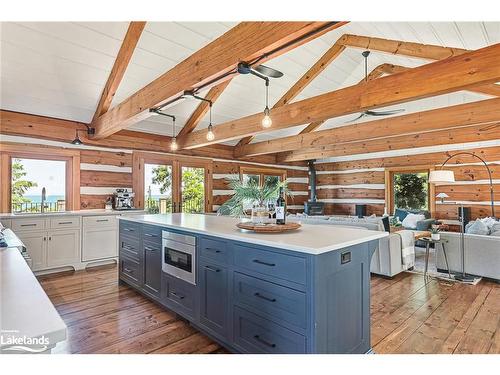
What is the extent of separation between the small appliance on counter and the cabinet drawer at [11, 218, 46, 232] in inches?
47.4

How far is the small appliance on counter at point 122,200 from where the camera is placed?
17.1ft

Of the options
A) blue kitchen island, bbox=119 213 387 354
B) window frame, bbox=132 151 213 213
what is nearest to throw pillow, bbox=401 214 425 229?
window frame, bbox=132 151 213 213

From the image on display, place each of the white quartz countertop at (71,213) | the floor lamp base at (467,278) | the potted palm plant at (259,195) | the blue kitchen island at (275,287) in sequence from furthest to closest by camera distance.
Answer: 1. the white quartz countertop at (71,213)
2. the floor lamp base at (467,278)
3. the potted palm plant at (259,195)
4. the blue kitchen island at (275,287)

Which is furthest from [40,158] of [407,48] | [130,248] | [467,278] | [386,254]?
[467,278]

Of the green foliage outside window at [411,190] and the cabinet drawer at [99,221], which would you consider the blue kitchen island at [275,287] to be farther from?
the green foliage outside window at [411,190]

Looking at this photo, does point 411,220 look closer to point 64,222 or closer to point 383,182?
point 383,182

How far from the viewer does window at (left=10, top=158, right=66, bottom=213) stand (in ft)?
14.9

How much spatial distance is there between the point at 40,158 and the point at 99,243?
5.56 feet

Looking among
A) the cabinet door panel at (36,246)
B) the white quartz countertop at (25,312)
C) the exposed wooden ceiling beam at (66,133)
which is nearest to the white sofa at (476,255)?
the white quartz countertop at (25,312)

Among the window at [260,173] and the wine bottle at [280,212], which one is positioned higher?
the window at [260,173]

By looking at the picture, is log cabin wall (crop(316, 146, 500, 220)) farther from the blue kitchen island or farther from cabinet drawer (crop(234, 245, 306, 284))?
cabinet drawer (crop(234, 245, 306, 284))

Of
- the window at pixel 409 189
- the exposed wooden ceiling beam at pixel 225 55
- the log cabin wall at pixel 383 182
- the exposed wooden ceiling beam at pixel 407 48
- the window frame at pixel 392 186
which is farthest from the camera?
the window at pixel 409 189

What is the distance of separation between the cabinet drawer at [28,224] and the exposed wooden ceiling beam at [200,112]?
295cm
